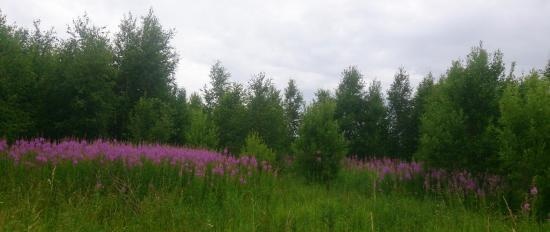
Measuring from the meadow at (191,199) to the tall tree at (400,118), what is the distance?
10646 millimetres

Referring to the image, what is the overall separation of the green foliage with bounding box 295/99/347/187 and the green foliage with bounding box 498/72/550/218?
5123mm

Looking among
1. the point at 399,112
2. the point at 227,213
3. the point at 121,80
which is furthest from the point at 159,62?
the point at 227,213

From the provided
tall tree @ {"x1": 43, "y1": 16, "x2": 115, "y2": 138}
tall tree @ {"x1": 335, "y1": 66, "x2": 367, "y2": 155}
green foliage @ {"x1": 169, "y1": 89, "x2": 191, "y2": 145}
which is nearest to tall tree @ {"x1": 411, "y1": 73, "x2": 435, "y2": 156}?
tall tree @ {"x1": 335, "y1": 66, "x2": 367, "y2": 155}

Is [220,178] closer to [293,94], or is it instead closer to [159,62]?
[159,62]

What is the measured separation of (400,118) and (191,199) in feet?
56.8

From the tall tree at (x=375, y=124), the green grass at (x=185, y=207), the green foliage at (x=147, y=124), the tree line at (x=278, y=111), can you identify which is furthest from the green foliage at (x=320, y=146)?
the tall tree at (x=375, y=124)

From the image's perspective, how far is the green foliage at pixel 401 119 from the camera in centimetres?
2353

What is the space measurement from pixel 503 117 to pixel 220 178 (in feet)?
22.9

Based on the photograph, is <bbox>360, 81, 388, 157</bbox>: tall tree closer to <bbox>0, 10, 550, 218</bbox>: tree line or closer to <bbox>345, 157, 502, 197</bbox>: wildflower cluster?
<bbox>0, 10, 550, 218</bbox>: tree line

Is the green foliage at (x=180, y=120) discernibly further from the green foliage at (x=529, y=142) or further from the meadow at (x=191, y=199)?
the green foliage at (x=529, y=142)

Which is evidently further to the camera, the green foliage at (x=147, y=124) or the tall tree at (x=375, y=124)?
the tall tree at (x=375, y=124)

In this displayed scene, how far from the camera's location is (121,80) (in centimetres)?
2114

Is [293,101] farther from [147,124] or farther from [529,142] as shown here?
[529,142]

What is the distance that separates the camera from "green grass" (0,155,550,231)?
6.32 metres
